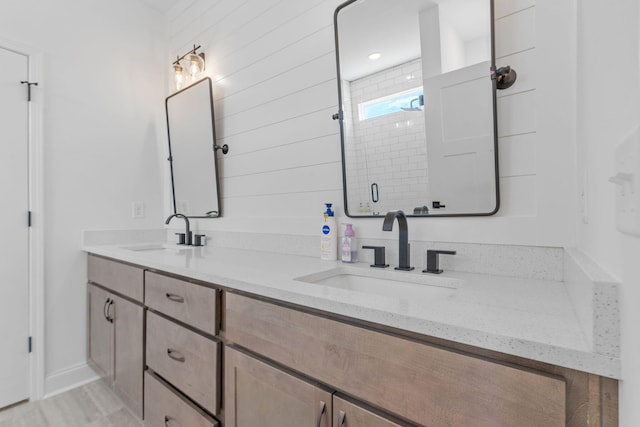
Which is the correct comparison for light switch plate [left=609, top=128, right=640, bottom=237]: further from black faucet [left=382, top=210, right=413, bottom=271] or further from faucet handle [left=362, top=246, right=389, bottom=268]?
faucet handle [left=362, top=246, right=389, bottom=268]

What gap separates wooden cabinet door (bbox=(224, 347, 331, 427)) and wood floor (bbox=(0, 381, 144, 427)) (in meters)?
1.04

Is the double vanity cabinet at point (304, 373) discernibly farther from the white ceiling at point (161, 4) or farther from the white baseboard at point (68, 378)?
the white ceiling at point (161, 4)

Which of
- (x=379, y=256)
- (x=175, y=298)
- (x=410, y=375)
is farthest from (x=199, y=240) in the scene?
(x=410, y=375)

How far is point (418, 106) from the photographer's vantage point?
4.02 feet

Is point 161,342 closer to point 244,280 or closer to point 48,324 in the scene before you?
point 244,280

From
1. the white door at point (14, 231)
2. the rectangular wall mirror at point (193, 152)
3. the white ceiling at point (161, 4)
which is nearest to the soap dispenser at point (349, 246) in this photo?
the rectangular wall mirror at point (193, 152)

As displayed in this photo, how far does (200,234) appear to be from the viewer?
2.29 metres

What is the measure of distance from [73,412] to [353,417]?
6.38 ft

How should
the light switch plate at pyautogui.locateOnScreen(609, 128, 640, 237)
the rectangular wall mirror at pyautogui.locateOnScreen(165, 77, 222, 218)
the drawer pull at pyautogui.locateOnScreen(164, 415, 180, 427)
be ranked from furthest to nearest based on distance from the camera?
the rectangular wall mirror at pyautogui.locateOnScreen(165, 77, 222, 218) → the drawer pull at pyautogui.locateOnScreen(164, 415, 180, 427) → the light switch plate at pyautogui.locateOnScreen(609, 128, 640, 237)

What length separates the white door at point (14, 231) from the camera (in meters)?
1.86

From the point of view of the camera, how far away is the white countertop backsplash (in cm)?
49

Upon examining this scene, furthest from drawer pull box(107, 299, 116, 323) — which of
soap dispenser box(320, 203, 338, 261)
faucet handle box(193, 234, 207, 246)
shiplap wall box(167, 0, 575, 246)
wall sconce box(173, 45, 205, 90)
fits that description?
wall sconce box(173, 45, 205, 90)

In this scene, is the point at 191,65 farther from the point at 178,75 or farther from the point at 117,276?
the point at 117,276

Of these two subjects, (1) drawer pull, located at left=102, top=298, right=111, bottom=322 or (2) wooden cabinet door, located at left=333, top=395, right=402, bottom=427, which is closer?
(2) wooden cabinet door, located at left=333, top=395, right=402, bottom=427
